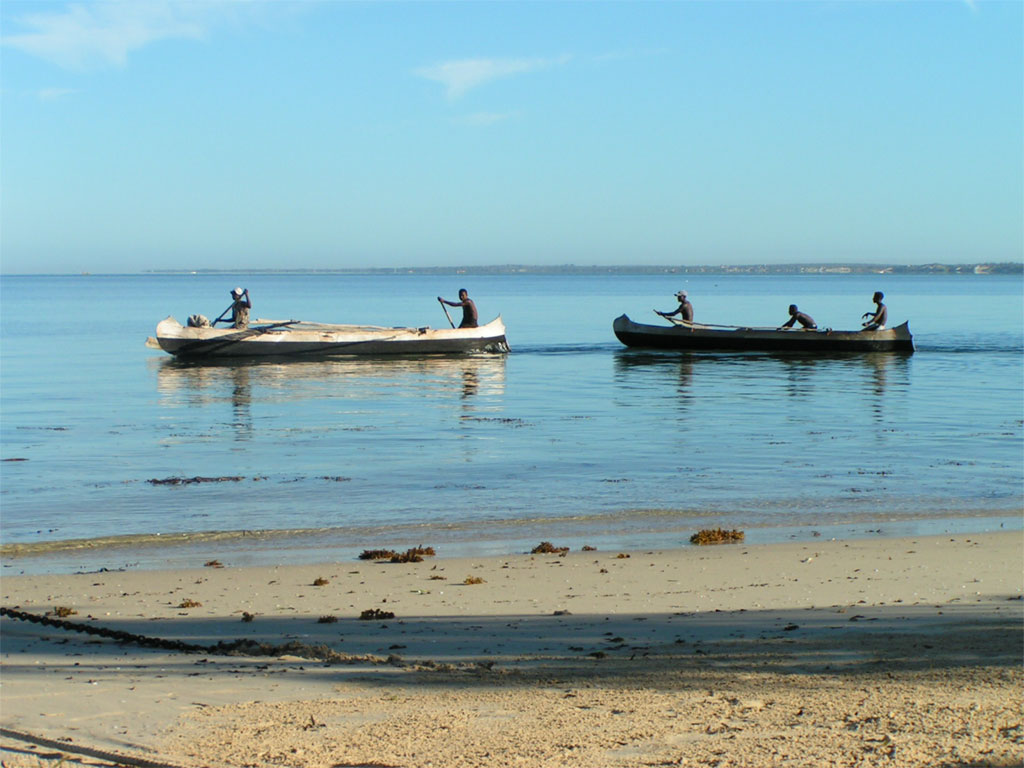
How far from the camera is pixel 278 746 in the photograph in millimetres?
4469

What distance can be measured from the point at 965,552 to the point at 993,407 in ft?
52.8

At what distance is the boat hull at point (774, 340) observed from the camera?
120 ft

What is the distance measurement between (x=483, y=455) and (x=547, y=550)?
7185 millimetres

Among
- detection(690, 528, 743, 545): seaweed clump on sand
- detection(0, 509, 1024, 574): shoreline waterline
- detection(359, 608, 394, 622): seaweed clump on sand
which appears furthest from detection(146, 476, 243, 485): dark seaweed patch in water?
detection(359, 608, 394, 622): seaweed clump on sand

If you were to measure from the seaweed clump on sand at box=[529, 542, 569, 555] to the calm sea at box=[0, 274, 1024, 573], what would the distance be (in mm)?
342

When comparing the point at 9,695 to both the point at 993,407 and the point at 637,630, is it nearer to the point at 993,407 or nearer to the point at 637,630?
the point at 637,630

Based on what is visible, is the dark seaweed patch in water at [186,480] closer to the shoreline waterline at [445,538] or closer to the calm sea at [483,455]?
the calm sea at [483,455]

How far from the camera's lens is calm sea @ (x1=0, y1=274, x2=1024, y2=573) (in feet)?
35.9

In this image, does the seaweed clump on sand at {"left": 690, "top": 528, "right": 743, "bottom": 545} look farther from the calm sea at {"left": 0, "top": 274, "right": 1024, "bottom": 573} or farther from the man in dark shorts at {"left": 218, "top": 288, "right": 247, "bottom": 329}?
the man in dark shorts at {"left": 218, "top": 288, "right": 247, "bottom": 329}

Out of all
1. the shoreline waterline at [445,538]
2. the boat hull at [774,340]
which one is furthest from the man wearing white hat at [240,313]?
the shoreline waterline at [445,538]

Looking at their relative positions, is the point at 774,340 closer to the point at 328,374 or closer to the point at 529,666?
the point at 328,374

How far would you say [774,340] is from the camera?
120ft

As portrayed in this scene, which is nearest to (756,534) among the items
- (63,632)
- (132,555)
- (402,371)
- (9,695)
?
(132,555)

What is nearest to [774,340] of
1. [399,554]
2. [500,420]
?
[500,420]
